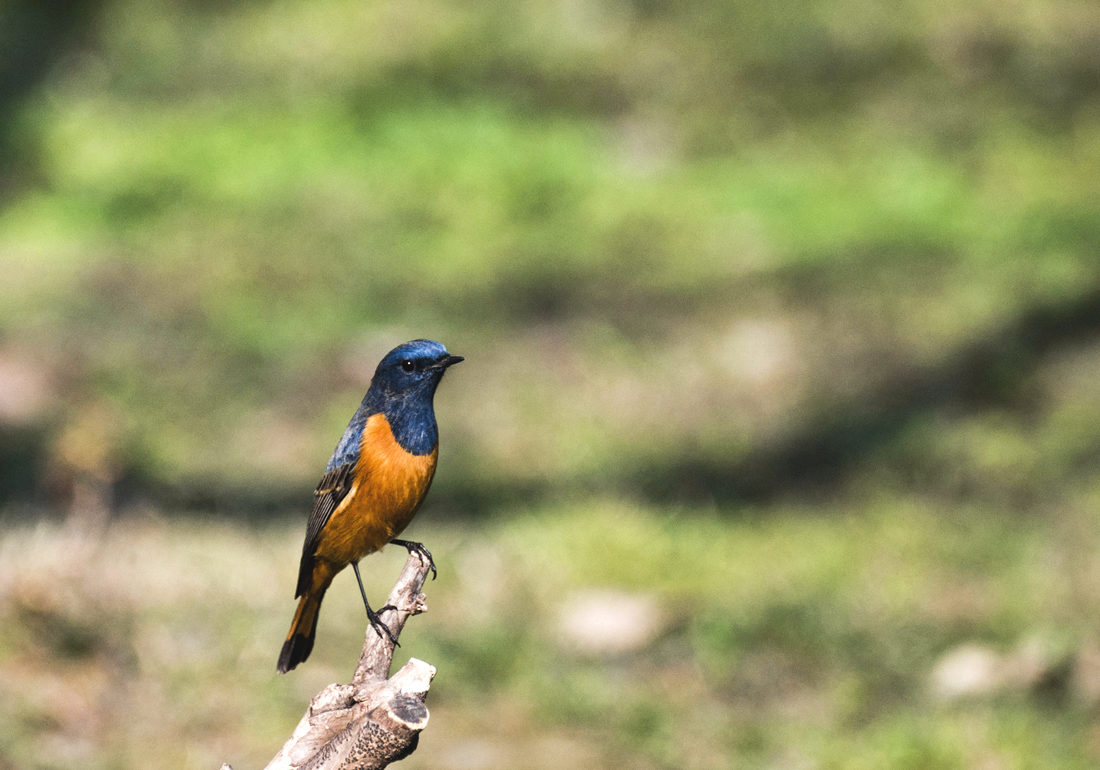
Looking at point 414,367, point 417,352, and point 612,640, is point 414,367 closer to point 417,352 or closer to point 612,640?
point 417,352

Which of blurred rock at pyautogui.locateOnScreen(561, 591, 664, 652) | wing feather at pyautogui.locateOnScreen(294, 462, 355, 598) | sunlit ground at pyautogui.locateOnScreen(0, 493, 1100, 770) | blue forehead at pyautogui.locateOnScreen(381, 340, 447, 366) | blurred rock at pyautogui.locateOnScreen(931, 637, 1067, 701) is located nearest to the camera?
blue forehead at pyautogui.locateOnScreen(381, 340, 447, 366)

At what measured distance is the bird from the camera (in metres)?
3.28

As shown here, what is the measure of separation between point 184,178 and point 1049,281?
5988 millimetres

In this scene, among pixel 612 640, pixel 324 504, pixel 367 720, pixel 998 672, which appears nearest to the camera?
pixel 367 720

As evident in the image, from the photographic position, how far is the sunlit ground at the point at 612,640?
438 cm

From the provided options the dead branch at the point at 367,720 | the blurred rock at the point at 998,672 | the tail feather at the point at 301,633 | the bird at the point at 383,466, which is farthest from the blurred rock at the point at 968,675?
the dead branch at the point at 367,720

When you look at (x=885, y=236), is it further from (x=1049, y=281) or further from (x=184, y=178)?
(x=184, y=178)

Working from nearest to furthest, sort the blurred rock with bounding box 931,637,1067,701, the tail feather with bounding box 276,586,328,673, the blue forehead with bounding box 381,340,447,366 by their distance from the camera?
the blue forehead with bounding box 381,340,447,366
the tail feather with bounding box 276,586,328,673
the blurred rock with bounding box 931,637,1067,701

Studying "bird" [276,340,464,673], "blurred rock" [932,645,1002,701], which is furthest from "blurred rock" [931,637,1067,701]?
"bird" [276,340,464,673]

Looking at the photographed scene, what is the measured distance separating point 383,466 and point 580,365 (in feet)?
13.0

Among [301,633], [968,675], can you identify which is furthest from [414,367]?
[968,675]

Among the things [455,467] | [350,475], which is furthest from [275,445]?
[350,475]

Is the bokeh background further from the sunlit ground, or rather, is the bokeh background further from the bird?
the bird

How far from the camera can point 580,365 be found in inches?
284
